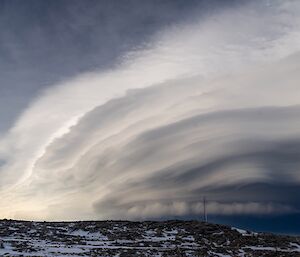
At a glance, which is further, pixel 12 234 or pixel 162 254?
pixel 12 234

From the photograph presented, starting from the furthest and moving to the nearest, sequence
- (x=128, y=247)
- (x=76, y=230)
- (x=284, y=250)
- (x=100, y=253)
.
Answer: (x=76, y=230)
(x=284, y=250)
(x=128, y=247)
(x=100, y=253)

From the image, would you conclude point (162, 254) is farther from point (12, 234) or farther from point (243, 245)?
point (12, 234)

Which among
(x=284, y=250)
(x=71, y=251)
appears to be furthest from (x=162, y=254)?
(x=284, y=250)

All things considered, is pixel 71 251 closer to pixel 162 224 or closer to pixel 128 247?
pixel 128 247

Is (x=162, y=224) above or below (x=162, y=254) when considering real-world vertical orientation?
above

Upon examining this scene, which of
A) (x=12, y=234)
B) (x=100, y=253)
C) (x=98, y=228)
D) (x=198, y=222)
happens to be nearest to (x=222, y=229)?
(x=198, y=222)

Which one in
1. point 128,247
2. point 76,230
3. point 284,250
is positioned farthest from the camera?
point 76,230
